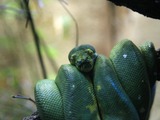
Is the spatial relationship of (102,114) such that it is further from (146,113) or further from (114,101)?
(146,113)

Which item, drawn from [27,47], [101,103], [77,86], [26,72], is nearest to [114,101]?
[101,103]

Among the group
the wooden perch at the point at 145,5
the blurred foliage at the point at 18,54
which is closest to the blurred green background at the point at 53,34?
the blurred foliage at the point at 18,54

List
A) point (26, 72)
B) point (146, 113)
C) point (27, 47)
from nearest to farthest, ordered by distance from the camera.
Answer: point (146, 113), point (27, 47), point (26, 72)

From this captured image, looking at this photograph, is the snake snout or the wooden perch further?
the snake snout

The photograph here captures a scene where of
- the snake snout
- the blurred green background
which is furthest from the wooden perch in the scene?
the blurred green background

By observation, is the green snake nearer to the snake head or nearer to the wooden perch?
the snake head

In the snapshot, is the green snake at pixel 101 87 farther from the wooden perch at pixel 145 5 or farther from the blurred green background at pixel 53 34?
the blurred green background at pixel 53 34
